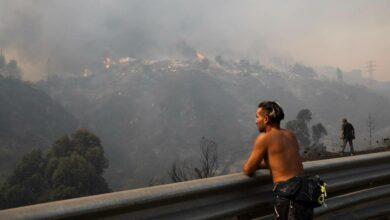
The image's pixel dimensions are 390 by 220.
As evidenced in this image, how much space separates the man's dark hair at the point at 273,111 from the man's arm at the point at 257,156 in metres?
0.19

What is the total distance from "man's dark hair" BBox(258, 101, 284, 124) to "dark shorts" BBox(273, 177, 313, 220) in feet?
1.67

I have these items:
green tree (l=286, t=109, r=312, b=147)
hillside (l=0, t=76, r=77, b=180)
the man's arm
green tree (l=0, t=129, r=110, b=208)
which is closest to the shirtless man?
the man's arm

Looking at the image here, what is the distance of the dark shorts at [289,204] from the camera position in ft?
11.4

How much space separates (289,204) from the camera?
348 cm

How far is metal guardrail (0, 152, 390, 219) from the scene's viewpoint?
253 cm

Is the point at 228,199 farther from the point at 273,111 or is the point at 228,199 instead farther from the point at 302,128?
the point at 302,128

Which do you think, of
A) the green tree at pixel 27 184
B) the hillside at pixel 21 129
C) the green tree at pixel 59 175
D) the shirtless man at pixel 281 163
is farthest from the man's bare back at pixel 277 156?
the hillside at pixel 21 129

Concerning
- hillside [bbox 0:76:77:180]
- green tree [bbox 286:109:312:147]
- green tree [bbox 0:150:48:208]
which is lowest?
green tree [bbox 0:150:48:208]

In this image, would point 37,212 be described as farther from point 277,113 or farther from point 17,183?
point 17,183

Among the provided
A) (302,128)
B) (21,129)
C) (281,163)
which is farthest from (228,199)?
(21,129)

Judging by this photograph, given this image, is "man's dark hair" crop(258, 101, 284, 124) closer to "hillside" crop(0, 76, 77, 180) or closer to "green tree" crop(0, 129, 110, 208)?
"green tree" crop(0, 129, 110, 208)

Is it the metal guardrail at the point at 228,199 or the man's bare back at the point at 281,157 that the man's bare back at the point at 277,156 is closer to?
the man's bare back at the point at 281,157

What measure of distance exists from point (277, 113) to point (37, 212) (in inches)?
81.8

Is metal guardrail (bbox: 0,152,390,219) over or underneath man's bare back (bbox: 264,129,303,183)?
underneath
